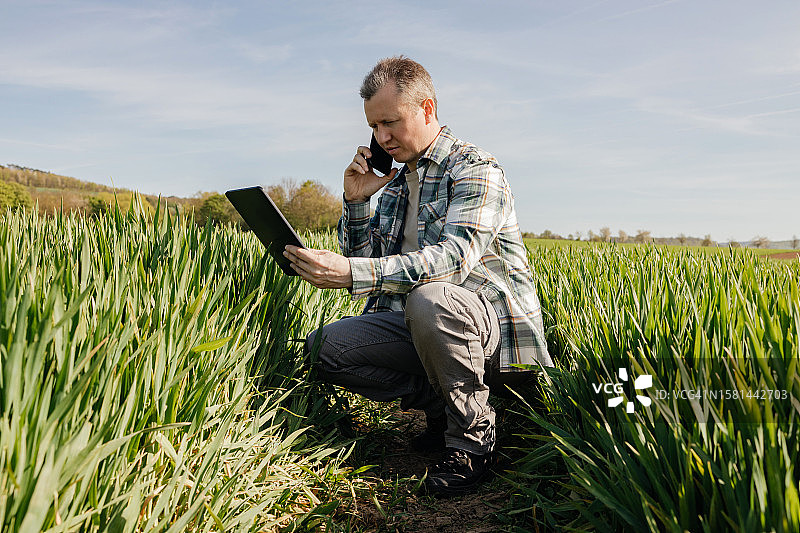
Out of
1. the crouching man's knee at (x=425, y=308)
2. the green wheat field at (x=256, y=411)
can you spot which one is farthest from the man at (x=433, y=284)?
the green wheat field at (x=256, y=411)

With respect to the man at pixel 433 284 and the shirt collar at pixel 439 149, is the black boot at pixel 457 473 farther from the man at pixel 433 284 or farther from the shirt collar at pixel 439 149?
the shirt collar at pixel 439 149

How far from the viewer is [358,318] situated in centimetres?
247

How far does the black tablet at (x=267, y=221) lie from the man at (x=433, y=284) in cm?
6

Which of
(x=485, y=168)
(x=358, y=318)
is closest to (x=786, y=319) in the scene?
(x=485, y=168)

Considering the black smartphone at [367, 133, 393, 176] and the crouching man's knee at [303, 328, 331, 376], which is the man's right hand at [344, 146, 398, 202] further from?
the crouching man's knee at [303, 328, 331, 376]

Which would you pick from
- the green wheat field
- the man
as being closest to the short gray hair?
the man

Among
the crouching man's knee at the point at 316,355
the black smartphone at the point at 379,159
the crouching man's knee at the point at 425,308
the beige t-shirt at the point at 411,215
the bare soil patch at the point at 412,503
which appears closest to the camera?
the bare soil patch at the point at 412,503

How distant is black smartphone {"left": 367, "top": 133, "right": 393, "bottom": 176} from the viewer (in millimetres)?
2746

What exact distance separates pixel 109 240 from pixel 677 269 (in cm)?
277

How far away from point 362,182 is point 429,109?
460mm

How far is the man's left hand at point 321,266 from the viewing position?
6.61ft

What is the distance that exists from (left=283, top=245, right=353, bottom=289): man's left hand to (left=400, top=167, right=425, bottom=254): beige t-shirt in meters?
0.60

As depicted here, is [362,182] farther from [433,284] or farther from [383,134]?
[433,284]

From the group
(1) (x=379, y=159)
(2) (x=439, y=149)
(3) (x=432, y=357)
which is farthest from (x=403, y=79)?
(3) (x=432, y=357)
